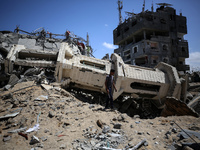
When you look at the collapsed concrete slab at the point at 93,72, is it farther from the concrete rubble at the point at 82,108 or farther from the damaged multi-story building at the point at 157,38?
the damaged multi-story building at the point at 157,38

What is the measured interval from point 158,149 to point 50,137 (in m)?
2.25

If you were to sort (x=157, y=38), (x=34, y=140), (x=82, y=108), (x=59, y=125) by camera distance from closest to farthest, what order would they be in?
(x=34, y=140)
(x=59, y=125)
(x=82, y=108)
(x=157, y=38)

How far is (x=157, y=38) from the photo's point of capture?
23391mm

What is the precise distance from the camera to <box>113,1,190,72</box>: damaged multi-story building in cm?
2300

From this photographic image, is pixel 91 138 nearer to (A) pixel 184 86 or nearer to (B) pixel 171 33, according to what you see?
(A) pixel 184 86

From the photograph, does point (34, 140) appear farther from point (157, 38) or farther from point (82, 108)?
point (157, 38)

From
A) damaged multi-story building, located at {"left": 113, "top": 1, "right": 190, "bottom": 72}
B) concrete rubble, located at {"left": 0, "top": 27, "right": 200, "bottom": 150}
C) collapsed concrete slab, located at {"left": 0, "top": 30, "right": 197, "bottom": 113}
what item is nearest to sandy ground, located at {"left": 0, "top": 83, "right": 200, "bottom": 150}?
concrete rubble, located at {"left": 0, "top": 27, "right": 200, "bottom": 150}

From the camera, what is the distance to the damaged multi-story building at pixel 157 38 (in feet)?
75.5

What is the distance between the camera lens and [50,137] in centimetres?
254

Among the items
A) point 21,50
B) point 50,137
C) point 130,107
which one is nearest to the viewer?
point 50,137

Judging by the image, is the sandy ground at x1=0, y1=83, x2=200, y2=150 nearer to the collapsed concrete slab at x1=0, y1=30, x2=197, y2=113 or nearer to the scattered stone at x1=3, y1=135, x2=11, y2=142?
the scattered stone at x1=3, y1=135, x2=11, y2=142

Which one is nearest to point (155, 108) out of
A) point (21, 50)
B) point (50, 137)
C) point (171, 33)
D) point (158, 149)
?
point (158, 149)

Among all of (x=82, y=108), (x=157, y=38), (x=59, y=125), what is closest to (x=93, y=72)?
(x=82, y=108)

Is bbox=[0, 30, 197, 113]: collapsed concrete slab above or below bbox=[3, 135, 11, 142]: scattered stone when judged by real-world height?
above
